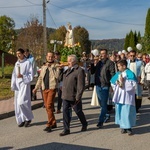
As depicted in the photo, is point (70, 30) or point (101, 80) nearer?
point (101, 80)

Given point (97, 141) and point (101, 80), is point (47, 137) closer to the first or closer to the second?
point (97, 141)

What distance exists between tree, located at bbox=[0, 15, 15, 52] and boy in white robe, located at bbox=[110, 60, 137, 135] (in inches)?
2331

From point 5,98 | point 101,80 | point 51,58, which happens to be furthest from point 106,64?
point 5,98

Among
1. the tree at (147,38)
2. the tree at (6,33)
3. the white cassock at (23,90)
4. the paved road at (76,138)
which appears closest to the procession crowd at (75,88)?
the white cassock at (23,90)

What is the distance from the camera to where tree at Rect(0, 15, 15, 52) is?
65150 mm

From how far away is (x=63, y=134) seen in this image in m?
7.05

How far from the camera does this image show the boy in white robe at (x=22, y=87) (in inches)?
316

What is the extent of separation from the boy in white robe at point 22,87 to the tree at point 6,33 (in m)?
57.9

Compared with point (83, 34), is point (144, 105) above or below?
below

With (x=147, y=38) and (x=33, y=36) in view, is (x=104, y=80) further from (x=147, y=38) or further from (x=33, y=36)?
(x=147, y=38)

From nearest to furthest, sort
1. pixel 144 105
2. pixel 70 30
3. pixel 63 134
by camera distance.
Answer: pixel 63 134 < pixel 144 105 < pixel 70 30

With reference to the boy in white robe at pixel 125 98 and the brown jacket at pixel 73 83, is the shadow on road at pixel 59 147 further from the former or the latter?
the boy in white robe at pixel 125 98

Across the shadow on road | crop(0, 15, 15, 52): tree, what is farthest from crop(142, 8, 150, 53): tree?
the shadow on road

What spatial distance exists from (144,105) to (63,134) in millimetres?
4827
